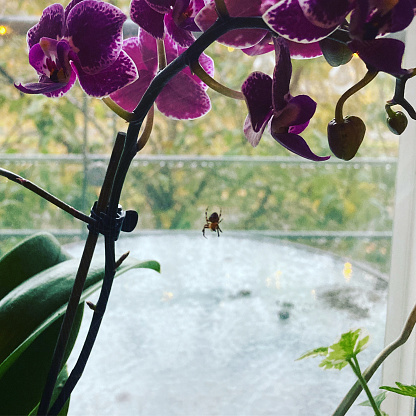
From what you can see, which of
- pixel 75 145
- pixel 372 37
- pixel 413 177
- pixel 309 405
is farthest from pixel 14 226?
pixel 372 37

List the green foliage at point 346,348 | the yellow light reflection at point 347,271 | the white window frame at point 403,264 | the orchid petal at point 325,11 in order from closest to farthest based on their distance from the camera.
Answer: the orchid petal at point 325,11 → the green foliage at point 346,348 → the white window frame at point 403,264 → the yellow light reflection at point 347,271

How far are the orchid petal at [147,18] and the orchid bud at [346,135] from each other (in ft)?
0.31

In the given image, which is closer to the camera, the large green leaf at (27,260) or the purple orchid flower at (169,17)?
the purple orchid flower at (169,17)

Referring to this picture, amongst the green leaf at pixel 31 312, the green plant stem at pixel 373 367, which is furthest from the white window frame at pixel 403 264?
the green leaf at pixel 31 312

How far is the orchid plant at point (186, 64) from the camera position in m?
0.20

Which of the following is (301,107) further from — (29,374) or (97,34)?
(29,374)

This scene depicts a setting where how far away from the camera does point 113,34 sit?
0.24 meters

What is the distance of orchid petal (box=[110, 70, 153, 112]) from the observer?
0.28 meters

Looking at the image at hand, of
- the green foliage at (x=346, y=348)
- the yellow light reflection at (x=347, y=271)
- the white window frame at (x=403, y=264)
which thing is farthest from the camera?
A: the yellow light reflection at (x=347, y=271)

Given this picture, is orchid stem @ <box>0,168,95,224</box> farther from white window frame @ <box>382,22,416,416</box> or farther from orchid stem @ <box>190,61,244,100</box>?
white window frame @ <box>382,22,416,416</box>

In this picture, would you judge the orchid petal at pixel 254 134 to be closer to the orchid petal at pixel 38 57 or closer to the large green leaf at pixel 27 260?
the orchid petal at pixel 38 57

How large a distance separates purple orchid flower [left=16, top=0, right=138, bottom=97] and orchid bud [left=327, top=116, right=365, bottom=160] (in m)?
0.09

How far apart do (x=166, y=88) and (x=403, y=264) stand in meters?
0.48

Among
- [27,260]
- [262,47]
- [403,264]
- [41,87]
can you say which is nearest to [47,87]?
[41,87]
